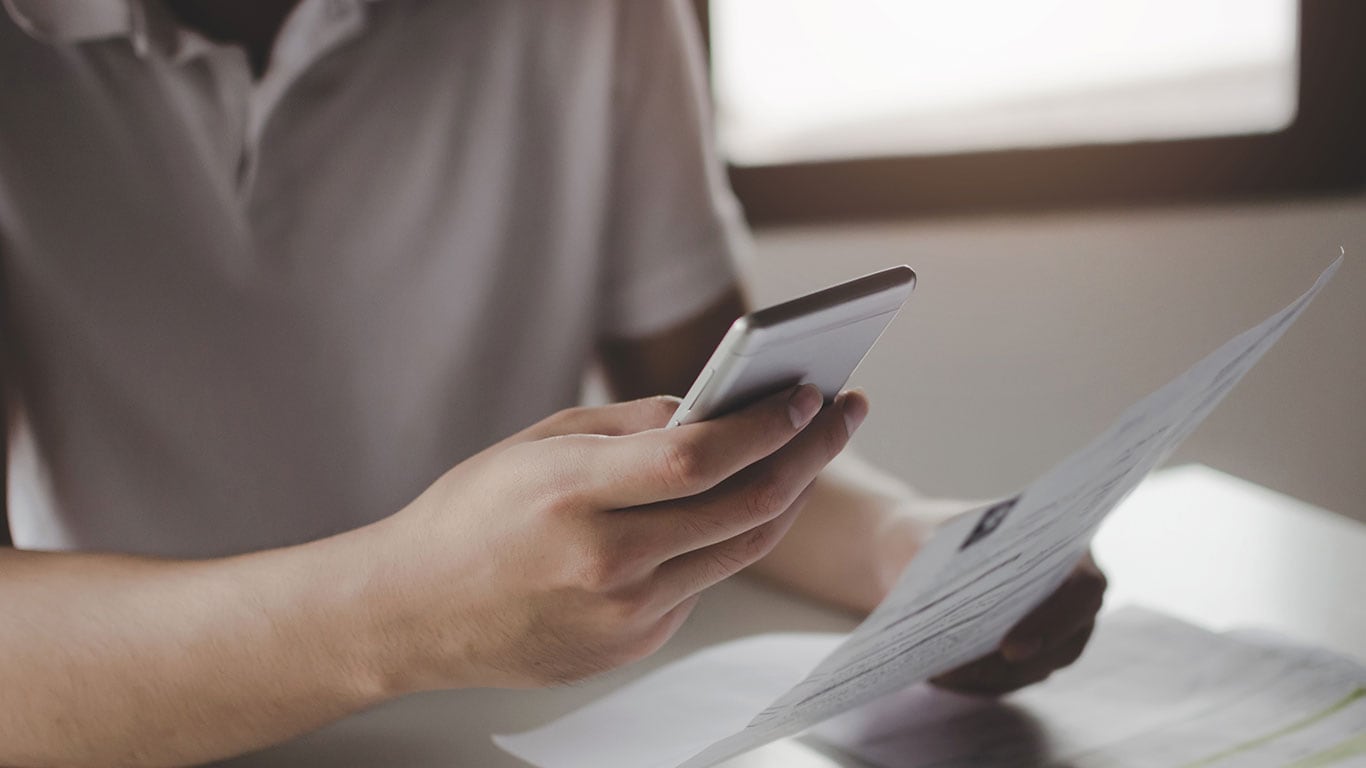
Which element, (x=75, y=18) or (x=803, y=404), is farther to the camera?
(x=75, y=18)

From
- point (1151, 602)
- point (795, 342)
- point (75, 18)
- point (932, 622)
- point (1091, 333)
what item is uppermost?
point (75, 18)

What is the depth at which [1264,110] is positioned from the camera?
1.41 meters

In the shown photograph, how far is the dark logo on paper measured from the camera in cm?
36

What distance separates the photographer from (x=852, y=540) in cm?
63

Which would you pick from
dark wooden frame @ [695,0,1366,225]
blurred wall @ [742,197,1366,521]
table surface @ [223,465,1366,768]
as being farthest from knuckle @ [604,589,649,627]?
dark wooden frame @ [695,0,1366,225]

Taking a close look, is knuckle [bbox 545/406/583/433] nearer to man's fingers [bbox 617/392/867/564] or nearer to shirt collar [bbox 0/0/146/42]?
man's fingers [bbox 617/392/867/564]

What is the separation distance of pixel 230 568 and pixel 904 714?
10.1 inches

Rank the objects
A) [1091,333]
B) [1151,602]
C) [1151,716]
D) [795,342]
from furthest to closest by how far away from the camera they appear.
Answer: [1091,333] < [1151,602] < [1151,716] < [795,342]

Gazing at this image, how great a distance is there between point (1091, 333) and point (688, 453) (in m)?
1.19

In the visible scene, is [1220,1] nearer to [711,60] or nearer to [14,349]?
[711,60]

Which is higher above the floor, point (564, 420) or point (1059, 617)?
point (564, 420)

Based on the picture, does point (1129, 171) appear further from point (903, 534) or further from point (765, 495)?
point (765, 495)

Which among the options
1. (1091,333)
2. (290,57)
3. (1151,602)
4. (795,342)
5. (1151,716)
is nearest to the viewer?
(795,342)

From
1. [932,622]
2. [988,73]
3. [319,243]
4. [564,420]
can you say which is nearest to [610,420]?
[564,420]
